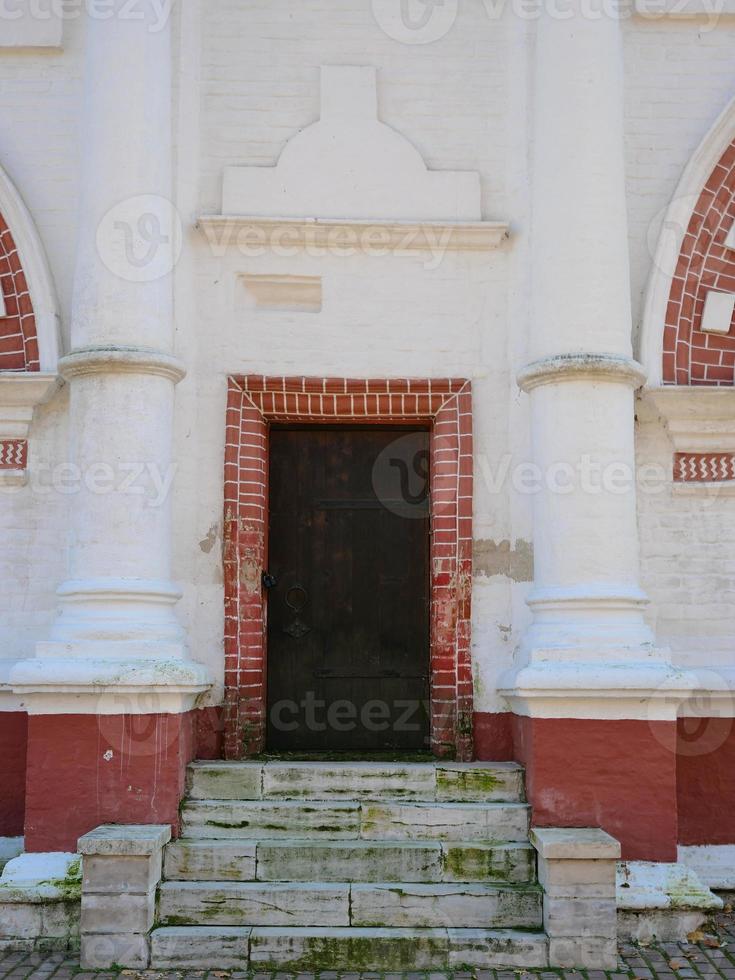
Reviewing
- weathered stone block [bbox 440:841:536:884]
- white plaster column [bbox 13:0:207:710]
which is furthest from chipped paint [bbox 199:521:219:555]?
weathered stone block [bbox 440:841:536:884]

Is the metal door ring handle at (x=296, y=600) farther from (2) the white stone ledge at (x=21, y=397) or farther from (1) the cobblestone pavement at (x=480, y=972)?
(1) the cobblestone pavement at (x=480, y=972)

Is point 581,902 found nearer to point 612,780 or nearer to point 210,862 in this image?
point 612,780

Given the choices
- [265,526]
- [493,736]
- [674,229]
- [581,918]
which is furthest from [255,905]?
[674,229]

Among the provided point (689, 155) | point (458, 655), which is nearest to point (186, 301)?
point (458, 655)

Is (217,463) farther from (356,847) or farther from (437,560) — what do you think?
(356,847)

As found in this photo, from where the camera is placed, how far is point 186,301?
6.75 m

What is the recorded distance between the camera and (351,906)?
17.6ft

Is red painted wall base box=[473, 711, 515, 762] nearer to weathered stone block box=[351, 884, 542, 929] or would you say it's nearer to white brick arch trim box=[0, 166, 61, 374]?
weathered stone block box=[351, 884, 542, 929]

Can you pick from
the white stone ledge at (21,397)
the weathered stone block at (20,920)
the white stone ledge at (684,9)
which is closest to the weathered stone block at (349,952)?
the weathered stone block at (20,920)

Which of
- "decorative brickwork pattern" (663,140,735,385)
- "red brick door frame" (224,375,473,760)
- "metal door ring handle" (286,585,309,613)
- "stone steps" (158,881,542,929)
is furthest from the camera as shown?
"metal door ring handle" (286,585,309,613)

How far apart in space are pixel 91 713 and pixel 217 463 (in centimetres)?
167

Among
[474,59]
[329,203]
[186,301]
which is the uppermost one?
[474,59]

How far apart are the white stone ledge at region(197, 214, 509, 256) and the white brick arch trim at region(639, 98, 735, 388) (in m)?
0.95

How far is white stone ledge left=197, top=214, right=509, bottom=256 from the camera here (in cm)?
673
